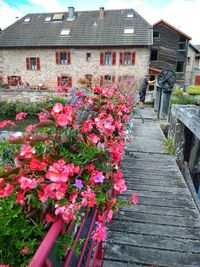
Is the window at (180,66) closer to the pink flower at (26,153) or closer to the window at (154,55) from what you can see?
the window at (154,55)

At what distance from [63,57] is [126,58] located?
5.68m

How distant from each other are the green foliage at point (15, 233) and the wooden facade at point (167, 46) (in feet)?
75.6

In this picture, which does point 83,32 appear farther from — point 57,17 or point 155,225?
point 155,225

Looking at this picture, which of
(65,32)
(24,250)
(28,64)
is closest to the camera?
(24,250)

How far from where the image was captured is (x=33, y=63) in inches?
832

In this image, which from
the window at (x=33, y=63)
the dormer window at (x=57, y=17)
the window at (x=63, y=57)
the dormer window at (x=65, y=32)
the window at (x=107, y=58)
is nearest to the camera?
the window at (x=107, y=58)

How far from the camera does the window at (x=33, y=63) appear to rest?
68.7ft

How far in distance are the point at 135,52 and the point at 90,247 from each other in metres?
19.8

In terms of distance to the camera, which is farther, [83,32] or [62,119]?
[83,32]

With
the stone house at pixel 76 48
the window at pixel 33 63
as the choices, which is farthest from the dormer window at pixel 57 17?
the window at pixel 33 63

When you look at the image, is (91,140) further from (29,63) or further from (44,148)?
(29,63)

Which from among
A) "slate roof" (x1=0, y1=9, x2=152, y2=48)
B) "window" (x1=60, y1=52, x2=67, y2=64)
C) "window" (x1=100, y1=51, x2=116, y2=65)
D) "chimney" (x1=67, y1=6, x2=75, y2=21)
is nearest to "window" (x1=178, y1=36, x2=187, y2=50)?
"slate roof" (x1=0, y1=9, x2=152, y2=48)

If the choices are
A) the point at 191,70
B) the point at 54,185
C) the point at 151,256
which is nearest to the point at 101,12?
the point at 191,70

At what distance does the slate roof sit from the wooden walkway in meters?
17.8
